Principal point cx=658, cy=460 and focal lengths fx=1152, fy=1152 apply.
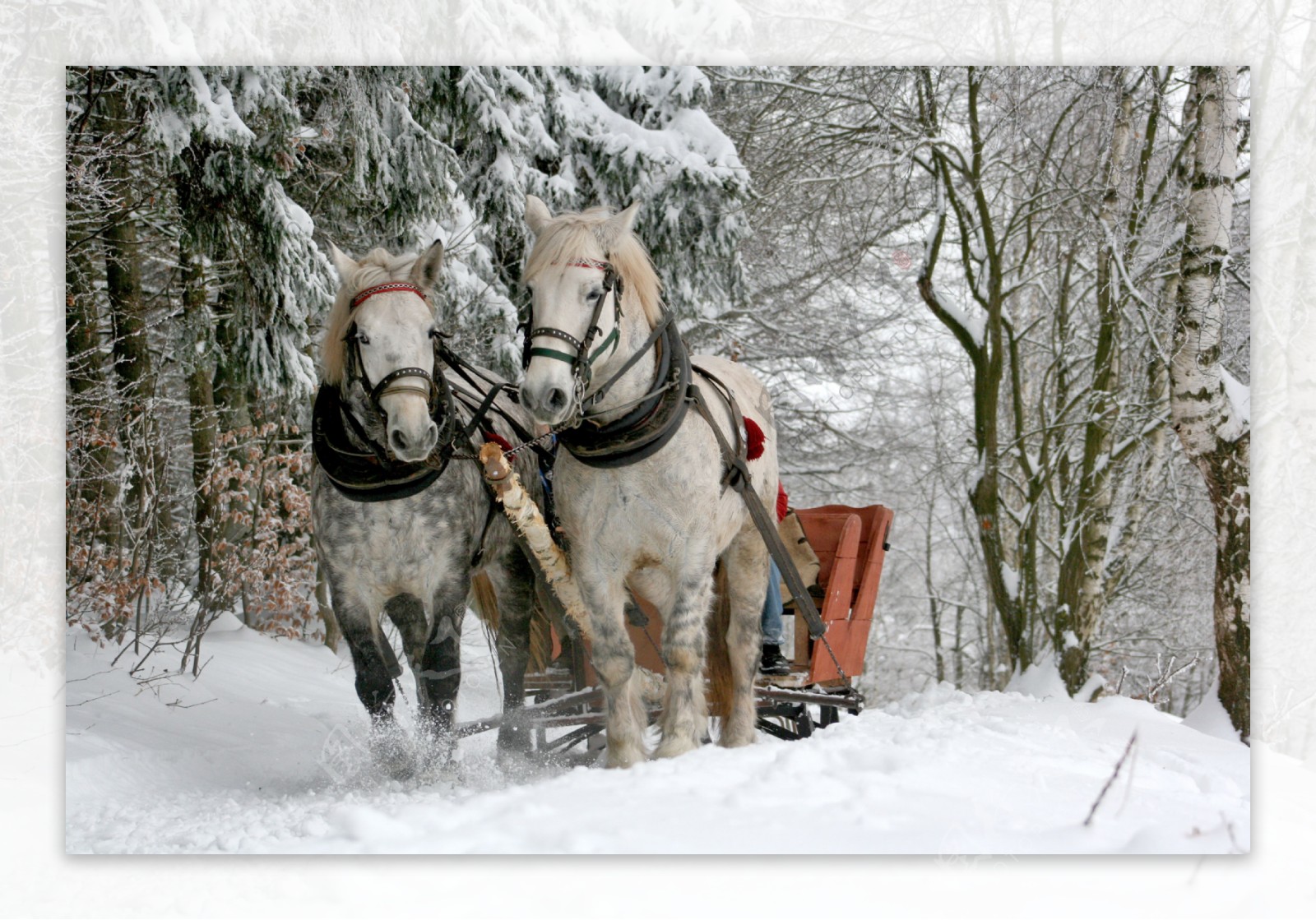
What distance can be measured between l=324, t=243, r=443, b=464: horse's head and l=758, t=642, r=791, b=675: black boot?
5.44 ft

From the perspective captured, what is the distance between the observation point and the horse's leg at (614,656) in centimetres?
338

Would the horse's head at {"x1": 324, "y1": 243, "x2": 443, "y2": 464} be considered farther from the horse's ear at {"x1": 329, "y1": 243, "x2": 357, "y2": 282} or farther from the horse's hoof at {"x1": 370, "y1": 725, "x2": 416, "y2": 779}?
the horse's hoof at {"x1": 370, "y1": 725, "x2": 416, "y2": 779}

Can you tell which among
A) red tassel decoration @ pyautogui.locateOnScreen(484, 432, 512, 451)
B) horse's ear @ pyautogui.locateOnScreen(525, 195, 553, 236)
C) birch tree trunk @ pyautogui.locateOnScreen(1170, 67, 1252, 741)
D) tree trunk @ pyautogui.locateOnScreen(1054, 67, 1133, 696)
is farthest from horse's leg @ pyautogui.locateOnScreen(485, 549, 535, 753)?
tree trunk @ pyautogui.locateOnScreen(1054, 67, 1133, 696)

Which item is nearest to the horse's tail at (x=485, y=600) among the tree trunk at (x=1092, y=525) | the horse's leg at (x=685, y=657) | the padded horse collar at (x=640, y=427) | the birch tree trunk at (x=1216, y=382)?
the horse's leg at (x=685, y=657)

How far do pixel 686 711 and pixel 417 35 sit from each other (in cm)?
253

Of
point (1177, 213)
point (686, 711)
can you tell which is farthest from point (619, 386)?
point (1177, 213)

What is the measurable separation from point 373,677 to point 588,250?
144 cm

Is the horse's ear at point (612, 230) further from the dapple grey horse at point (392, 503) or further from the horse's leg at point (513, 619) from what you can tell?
the horse's leg at point (513, 619)

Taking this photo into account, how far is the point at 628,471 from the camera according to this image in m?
3.32

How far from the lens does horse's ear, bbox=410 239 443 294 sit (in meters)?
3.34

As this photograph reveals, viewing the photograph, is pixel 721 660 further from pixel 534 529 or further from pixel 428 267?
pixel 428 267

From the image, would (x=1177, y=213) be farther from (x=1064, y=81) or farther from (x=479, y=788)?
(x=479, y=788)

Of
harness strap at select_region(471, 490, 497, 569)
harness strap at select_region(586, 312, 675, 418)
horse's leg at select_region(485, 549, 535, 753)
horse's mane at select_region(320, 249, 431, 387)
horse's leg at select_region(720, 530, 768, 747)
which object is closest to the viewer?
harness strap at select_region(586, 312, 675, 418)

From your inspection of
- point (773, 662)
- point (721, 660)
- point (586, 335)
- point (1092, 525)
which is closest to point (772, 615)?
point (773, 662)
